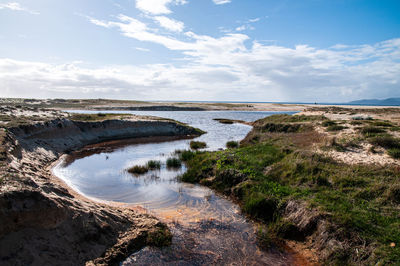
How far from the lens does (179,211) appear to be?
34.5ft

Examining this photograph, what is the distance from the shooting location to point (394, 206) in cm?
797

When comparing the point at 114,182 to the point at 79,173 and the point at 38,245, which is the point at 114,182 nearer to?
the point at 79,173

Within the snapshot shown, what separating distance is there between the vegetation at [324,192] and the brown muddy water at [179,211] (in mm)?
841

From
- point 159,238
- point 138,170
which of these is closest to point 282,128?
point 138,170

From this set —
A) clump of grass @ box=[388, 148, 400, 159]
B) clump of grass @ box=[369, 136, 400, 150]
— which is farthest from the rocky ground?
clump of grass @ box=[369, 136, 400, 150]

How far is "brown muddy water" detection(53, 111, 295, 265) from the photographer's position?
7.31 m

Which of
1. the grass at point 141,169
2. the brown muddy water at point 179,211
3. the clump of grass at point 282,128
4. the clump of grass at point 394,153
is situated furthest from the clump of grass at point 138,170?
the clump of grass at point 282,128

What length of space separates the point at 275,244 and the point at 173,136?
30496mm

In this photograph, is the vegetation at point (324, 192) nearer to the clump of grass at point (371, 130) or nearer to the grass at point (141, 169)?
the clump of grass at point (371, 130)

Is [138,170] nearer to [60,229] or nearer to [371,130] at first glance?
[60,229]

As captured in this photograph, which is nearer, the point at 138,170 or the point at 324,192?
the point at 324,192

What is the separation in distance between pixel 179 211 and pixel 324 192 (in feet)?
20.6

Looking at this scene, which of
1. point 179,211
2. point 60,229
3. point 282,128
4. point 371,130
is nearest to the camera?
point 60,229

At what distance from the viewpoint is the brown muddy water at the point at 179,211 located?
24.0 ft
